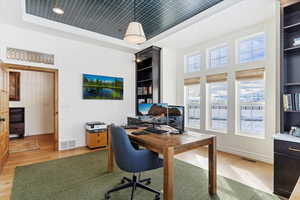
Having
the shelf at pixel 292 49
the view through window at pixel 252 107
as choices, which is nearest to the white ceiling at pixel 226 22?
the shelf at pixel 292 49

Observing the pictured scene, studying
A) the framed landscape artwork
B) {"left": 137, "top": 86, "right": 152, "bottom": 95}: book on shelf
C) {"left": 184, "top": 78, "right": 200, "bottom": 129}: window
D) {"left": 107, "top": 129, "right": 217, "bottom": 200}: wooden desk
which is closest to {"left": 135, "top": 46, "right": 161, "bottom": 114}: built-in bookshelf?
{"left": 137, "top": 86, "right": 152, "bottom": 95}: book on shelf

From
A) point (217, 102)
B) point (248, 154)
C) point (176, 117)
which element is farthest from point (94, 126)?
point (248, 154)

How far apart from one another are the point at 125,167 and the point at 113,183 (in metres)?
0.69

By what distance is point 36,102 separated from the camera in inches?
221

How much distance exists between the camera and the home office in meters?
2.04

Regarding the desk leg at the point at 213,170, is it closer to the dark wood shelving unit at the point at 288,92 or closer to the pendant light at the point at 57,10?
the dark wood shelving unit at the point at 288,92

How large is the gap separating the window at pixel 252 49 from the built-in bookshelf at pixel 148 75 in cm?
210

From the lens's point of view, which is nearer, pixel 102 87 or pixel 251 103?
pixel 251 103

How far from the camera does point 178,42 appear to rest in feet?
13.6

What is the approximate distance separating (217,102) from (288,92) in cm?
163

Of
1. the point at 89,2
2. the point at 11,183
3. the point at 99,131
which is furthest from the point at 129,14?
the point at 11,183

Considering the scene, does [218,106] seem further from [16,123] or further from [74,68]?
[16,123]

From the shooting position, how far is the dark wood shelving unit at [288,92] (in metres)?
1.89

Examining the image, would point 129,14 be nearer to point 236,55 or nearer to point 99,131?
point 236,55
